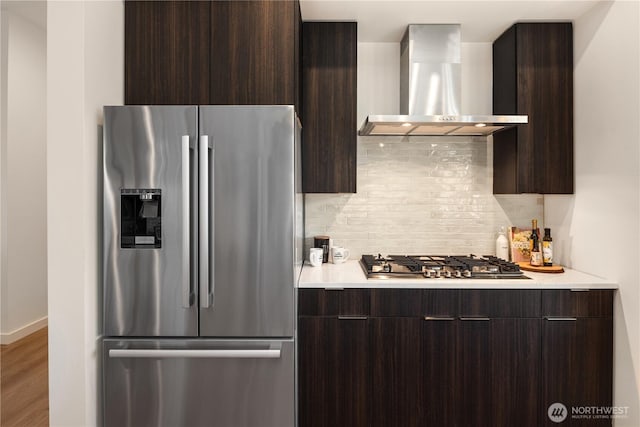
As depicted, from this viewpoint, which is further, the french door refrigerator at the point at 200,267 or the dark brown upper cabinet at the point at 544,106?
the dark brown upper cabinet at the point at 544,106

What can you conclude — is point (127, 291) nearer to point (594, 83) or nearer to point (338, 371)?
point (338, 371)

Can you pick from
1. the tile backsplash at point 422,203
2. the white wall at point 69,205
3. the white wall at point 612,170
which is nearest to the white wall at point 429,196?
the tile backsplash at point 422,203

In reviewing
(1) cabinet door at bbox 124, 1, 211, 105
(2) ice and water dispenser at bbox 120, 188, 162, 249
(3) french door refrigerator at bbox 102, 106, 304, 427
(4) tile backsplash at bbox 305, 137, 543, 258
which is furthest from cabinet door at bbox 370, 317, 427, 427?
(1) cabinet door at bbox 124, 1, 211, 105

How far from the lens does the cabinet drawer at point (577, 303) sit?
2.20m

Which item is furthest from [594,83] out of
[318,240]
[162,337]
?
[162,337]

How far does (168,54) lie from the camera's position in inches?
85.7

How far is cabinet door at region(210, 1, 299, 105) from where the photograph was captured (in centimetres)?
217

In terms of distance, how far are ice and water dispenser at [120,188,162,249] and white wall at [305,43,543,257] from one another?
1.25 m

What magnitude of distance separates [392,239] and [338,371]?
1090 millimetres

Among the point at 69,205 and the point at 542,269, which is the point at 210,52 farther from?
the point at 542,269

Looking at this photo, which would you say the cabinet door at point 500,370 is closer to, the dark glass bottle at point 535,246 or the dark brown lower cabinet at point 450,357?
the dark brown lower cabinet at point 450,357

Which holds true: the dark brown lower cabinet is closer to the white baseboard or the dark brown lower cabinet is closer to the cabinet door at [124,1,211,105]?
the cabinet door at [124,1,211,105]

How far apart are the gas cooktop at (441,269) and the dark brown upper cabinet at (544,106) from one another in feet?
1.82

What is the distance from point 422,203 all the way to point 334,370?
4.40 feet
